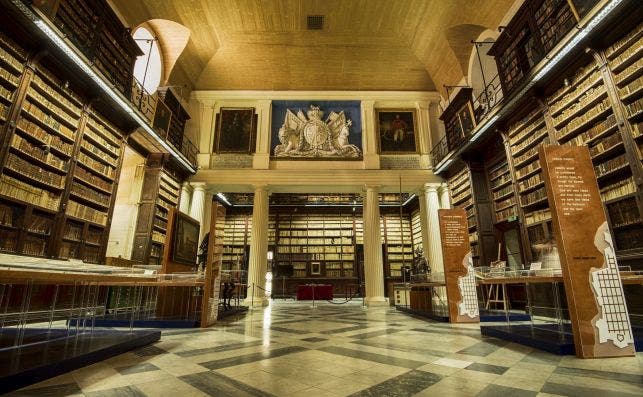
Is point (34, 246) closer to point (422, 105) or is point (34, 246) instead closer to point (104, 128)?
point (104, 128)

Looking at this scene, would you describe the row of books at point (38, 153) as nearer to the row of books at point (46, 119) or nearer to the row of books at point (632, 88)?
the row of books at point (46, 119)

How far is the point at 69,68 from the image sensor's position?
5.00 metres

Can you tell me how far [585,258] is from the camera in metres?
2.34

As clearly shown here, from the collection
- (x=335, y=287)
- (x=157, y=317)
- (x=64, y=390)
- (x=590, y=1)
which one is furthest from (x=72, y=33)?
(x=335, y=287)

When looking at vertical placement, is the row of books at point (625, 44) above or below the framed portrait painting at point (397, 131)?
below

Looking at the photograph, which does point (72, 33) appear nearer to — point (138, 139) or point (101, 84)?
point (101, 84)

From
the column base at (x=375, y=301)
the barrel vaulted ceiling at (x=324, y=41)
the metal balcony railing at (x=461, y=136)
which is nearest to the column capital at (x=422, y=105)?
the barrel vaulted ceiling at (x=324, y=41)

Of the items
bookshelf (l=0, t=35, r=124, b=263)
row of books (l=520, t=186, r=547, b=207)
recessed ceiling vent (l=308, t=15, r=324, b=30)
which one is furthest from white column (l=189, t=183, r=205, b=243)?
row of books (l=520, t=186, r=547, b=207)

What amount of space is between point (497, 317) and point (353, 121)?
25.8 ft

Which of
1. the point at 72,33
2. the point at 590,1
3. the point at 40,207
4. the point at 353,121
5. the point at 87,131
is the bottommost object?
the point at 40,207

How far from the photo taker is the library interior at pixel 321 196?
2148 millimetres

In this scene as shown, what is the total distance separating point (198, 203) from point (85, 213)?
382 centimetres

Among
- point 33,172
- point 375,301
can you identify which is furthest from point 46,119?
point 375,301

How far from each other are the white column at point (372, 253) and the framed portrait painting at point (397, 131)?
71.8 inches
